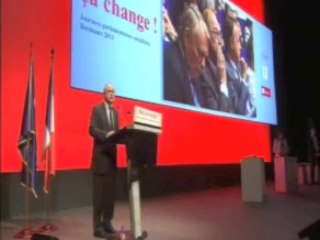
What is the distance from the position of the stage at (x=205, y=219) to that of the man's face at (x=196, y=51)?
216cm

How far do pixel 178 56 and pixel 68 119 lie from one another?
255 centimetres

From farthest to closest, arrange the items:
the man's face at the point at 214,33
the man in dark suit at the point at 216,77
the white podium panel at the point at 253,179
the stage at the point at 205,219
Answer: the man's face at the point at 214,33 < the man in dark suit at the point at 216,77 < the white podium panel at the point at 253,179 < the stage at the point at 205,219

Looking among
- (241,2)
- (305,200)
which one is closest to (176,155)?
(305,200)

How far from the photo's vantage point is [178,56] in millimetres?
8070

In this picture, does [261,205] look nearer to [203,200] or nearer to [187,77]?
[203,200]

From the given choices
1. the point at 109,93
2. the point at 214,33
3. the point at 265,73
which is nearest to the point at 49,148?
the point at 109,93

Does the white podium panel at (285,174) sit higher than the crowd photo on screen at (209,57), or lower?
lower

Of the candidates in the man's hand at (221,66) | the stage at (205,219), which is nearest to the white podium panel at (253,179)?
the stage at (205,219)

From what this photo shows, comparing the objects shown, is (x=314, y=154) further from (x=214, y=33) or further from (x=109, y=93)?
(x=109, y=93)

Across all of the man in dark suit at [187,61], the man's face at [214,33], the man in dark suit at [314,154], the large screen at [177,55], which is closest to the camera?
the large screen at [177,55]

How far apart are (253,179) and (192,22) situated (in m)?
2.85

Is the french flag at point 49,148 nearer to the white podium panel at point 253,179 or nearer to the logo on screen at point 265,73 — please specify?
the white podium panel at point 253,179

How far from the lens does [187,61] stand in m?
8.32

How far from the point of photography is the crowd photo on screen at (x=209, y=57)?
794cm
